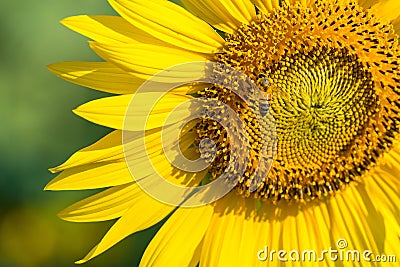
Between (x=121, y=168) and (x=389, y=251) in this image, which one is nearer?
(x=121, y=168)

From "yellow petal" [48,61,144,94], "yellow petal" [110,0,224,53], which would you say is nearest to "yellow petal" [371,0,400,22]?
"yellow petal" [110,0,224,53]

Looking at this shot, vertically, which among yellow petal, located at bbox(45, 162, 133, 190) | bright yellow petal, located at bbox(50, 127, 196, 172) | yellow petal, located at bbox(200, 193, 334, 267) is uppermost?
bright yellow petal, located at bbox(50, 127, 196, 172)

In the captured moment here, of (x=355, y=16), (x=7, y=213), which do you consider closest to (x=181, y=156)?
(x=355, y=16)

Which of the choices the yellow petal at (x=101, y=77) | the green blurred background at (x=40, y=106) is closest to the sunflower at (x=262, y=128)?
the yellow petal at (x=101, y=77)

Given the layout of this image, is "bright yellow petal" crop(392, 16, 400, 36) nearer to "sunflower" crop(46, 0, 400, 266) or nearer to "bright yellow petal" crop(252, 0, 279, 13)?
"sunflower" crop(46, 0, 400, 266)

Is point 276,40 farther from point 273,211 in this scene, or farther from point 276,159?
point 273,211

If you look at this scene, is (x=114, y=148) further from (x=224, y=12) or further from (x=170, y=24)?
(x=224, y=12)

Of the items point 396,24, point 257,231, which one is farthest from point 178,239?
point 396,24
